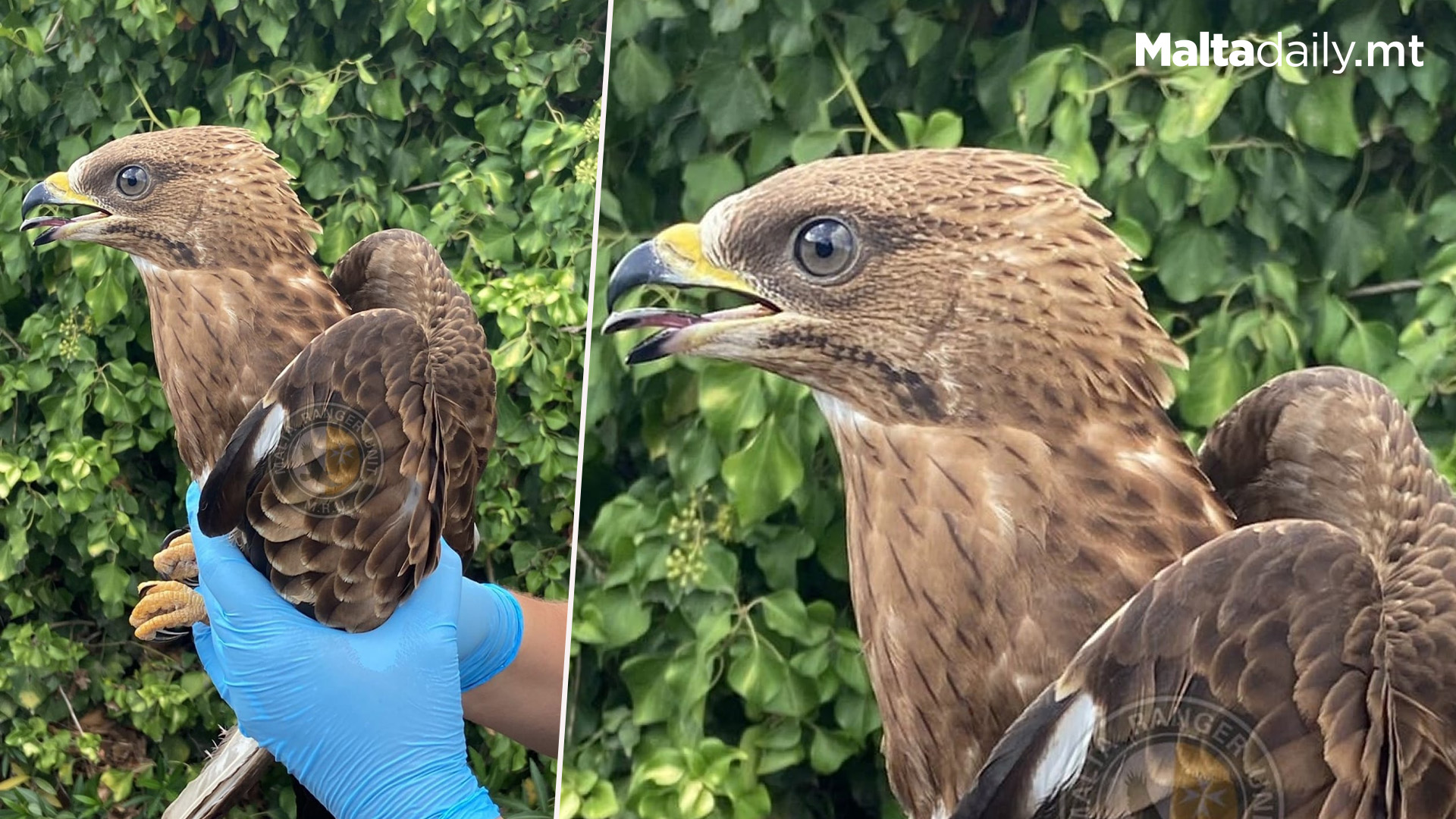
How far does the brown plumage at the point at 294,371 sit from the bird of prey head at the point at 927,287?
39 centimetres

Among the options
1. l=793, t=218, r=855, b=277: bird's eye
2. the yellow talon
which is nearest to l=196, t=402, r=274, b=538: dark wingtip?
the yellow talon

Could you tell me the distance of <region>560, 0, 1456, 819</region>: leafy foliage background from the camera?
0.88 meters

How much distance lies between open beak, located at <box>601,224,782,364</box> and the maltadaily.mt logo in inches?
15.2

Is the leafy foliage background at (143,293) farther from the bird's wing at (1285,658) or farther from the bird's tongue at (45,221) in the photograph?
the bird's wing at (1285,658)

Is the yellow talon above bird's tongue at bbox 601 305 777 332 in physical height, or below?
below

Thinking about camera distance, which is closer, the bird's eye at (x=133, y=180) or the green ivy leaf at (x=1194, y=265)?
the green ivy leaf at (x=1194, y=265)

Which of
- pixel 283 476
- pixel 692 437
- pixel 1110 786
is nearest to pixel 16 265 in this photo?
pixel 283 476

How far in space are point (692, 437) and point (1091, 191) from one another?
42 cm

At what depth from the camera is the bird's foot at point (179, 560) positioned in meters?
1.37

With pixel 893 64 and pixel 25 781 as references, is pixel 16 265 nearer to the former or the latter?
pixel 25 781

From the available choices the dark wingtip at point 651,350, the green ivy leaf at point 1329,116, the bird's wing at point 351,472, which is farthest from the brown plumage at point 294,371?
the green ivy leaf at point 1329,116

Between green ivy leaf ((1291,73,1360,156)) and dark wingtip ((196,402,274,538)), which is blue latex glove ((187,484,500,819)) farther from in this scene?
green ivy leaf ((1291,73,1360,156))

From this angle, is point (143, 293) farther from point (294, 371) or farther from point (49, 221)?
point (294, 371)

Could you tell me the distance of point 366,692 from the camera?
120 cm
